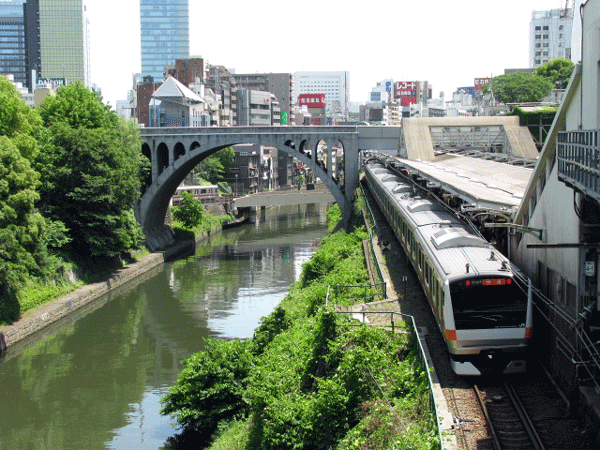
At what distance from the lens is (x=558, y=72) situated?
7231 cm

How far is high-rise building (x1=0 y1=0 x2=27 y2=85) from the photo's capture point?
134125mm

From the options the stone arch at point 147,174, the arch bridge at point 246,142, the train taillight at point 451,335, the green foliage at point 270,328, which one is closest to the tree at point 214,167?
the stone arch at point 147,174

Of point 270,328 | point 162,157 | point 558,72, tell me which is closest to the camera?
point 270,328

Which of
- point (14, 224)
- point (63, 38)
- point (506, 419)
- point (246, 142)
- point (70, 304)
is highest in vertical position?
point (63, 38)

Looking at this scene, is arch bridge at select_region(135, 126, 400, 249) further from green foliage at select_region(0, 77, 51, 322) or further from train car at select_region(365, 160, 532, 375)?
train car at select_region(365, 160, 532, 375)

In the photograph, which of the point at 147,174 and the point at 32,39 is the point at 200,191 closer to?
the point at 147,174

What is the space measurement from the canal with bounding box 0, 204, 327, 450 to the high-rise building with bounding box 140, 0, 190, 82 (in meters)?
132

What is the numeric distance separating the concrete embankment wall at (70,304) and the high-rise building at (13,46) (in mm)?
104872

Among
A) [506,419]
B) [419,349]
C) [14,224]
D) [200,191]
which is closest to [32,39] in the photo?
[200,191]

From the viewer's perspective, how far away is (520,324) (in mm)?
12633

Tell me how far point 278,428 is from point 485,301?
13.3 feet

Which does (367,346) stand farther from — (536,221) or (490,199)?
(490,199)

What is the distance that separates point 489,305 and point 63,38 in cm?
12506

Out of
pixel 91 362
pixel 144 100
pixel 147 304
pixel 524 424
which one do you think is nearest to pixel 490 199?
pixel 524 424
